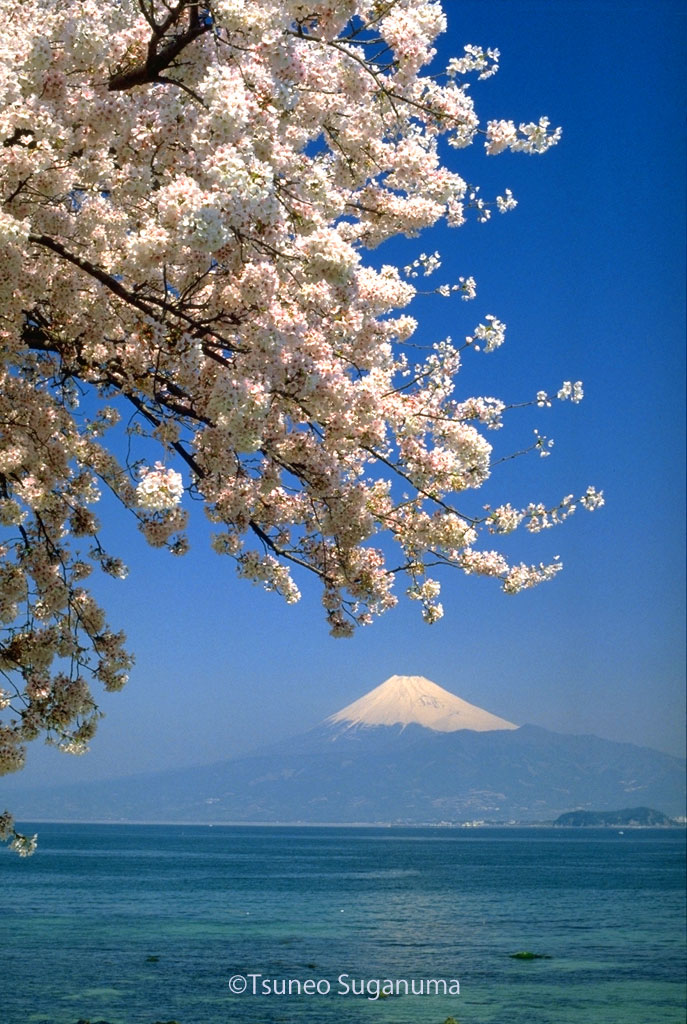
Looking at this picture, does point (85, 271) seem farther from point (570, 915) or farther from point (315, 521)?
point (570, 915)

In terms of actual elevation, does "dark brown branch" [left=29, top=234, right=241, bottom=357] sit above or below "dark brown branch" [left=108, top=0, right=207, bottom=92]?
below

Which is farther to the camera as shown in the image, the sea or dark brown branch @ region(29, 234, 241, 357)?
the sea

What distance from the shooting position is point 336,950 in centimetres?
4075

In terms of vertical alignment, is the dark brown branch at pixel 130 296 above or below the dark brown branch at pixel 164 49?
below

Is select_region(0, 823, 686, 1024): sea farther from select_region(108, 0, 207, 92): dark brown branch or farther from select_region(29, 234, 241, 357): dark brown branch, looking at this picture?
select_region(108, 0, 207, 92): dark brown branch

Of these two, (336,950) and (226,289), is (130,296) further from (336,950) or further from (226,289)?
(336,950)

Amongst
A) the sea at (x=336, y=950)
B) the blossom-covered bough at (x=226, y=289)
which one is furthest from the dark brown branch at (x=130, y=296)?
the sea at (x=336, y=950)

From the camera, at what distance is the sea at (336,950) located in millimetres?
27203

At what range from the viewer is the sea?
2720cm

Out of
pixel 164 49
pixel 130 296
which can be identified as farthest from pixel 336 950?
pixel 164 49

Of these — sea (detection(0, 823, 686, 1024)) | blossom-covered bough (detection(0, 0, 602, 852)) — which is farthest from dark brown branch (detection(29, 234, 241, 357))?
sea (detection(0, 823, 686, 1024))

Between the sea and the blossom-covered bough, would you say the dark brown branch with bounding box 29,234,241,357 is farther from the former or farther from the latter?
the sea

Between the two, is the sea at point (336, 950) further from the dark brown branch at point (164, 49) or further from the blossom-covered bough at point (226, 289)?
the dark brown branch at point (164, 49)

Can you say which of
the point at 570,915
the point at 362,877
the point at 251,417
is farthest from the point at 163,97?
the point at 362,877
